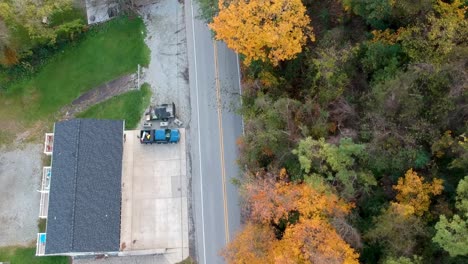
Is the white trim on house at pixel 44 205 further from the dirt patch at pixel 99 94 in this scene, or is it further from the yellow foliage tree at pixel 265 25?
the yellow foliage tree at pixel 265 25

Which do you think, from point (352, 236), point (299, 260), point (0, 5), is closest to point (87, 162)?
point (0, 5)

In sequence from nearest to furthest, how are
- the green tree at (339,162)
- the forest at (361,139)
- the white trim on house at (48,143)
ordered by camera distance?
the forest at (361,139), the green tree at (339,162), the white trim on house at (48,143)

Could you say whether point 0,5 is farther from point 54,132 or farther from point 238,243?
point 238,243

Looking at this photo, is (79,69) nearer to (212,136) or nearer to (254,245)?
(212,136)

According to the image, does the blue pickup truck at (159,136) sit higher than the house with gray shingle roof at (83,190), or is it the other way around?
the blue pickup truck at (159,136)

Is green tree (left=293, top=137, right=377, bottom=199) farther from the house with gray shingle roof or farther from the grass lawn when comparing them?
the grass lawn

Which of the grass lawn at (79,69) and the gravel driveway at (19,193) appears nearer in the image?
the gravel driveway at (19,193)

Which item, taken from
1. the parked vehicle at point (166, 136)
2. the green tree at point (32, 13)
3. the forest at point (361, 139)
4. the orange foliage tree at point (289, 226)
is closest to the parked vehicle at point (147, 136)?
the parked vehicle at point (166, 136)

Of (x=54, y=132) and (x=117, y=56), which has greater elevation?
(x=117, y=56)
